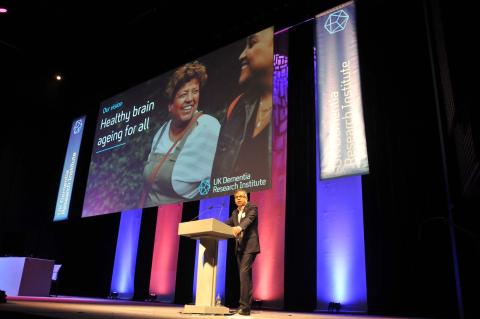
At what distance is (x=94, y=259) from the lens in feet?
25.6

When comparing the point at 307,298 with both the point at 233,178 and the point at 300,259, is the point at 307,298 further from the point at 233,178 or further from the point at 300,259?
the point at 233,178

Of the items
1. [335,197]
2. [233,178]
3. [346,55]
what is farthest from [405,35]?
[233,178]

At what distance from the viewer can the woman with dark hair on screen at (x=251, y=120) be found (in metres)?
4.97

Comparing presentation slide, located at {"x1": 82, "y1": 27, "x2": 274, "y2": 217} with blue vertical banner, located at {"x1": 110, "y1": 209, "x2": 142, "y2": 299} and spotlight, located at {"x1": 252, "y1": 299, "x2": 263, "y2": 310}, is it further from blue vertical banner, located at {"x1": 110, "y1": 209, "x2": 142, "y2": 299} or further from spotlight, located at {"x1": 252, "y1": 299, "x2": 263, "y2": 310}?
spotlight, located at {"x1": 252, "y1": 299, "x2": 263, "y2": 310}

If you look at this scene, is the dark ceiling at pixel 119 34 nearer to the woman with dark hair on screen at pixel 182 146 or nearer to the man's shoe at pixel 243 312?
the woman with dark hair on screen at pixel 182 146

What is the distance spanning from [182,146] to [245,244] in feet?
8.38

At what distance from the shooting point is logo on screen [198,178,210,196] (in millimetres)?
5184

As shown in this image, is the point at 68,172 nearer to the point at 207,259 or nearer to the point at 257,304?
the point at 257,304

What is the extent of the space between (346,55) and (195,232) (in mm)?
3256

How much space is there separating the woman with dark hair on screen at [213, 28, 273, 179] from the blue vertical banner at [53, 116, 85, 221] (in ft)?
15.0

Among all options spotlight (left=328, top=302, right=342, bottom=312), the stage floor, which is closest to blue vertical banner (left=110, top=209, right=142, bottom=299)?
the stage floor

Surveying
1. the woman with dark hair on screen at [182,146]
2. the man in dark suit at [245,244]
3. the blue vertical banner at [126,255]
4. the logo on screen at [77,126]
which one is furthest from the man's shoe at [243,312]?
the logo on screen at [77,126]

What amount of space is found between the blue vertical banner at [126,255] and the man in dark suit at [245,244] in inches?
162

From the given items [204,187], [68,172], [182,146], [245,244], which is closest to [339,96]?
[204,187]
